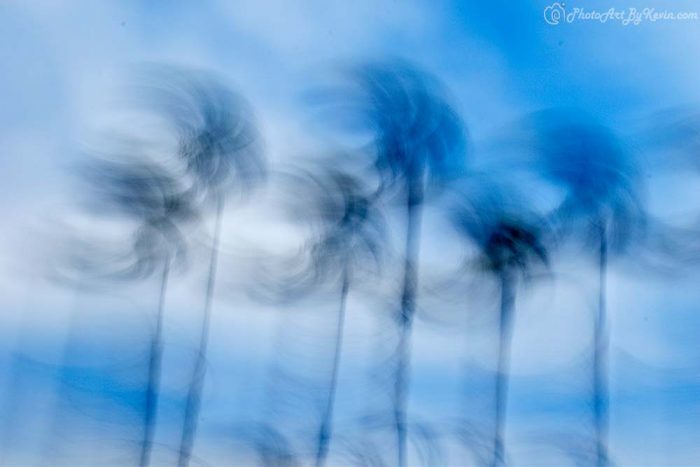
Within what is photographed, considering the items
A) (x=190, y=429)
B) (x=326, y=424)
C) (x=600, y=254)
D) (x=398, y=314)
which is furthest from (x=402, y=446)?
(x=600, y=254)

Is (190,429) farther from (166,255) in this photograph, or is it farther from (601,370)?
(601,370)

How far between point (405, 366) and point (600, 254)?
1.98 metres

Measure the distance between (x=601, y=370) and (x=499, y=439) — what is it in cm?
107

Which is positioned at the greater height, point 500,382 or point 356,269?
point 356,269

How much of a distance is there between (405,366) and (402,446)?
678 millimetres

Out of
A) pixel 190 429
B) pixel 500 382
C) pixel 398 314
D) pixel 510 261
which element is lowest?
pixel 190 429

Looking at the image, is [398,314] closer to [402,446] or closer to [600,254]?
[402,446]

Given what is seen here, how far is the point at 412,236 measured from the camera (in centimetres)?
781

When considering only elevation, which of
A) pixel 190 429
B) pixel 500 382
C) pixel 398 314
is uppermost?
pixel 398 314

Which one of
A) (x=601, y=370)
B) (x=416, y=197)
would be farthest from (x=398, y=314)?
(x=601, y=370)

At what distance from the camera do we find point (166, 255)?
763cm

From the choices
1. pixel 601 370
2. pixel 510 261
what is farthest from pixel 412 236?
pixel 601 370

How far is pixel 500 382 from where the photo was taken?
7.61 metres

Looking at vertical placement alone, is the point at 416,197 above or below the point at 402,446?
above
